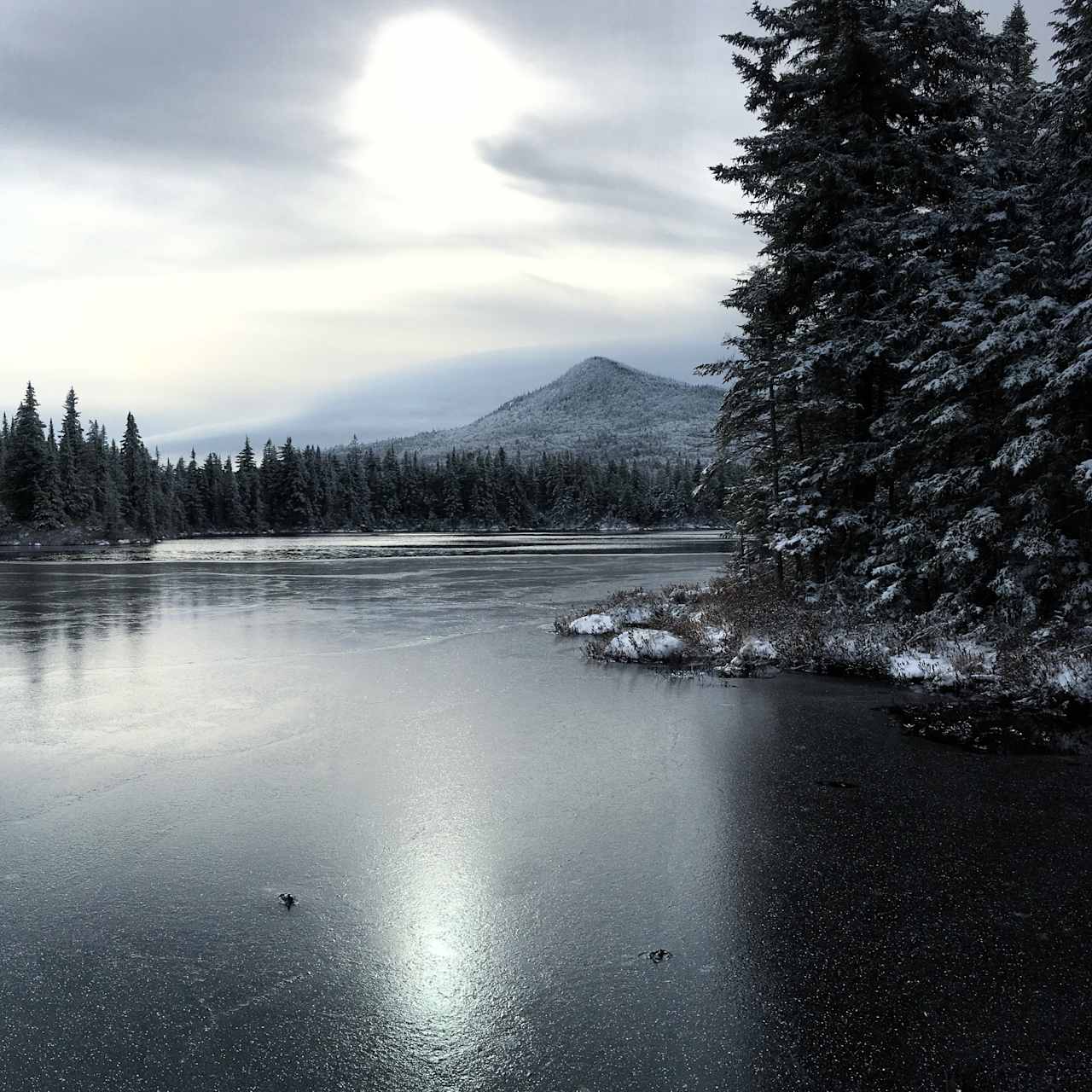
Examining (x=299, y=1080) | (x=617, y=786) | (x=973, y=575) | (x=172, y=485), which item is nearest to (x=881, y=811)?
(x=617, y=786)

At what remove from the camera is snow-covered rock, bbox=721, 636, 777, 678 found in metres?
14.9

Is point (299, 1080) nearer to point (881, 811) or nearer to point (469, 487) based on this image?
point (881, 811)

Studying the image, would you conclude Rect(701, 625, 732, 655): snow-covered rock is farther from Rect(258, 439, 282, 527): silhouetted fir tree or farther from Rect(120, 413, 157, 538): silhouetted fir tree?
Rect(258, 439, 282, 527): silhouetted fir tree

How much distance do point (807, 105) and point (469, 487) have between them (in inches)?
5181

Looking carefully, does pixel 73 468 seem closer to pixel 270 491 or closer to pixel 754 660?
pixel 270 491

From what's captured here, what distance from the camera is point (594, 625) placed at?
20594mm

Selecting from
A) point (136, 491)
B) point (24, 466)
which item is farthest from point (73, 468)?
point (136, 491)

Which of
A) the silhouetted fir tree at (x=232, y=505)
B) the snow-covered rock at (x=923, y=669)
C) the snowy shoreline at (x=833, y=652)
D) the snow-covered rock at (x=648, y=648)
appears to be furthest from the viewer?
the silhouetted fir tree at (x=232, y=505)

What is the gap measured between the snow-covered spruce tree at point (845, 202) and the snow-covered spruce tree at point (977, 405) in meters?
0.65

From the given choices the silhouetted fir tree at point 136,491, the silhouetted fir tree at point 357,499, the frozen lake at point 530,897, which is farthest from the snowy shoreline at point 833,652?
the silhouetted fir tree at point 357,499

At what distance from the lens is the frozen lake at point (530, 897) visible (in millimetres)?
4023

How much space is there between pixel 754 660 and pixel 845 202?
11974mm

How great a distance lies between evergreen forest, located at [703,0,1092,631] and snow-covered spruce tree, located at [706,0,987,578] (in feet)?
0.21

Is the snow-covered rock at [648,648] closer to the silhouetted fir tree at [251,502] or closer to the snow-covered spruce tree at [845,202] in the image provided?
the snow-covered spruce tree at [845,202]
